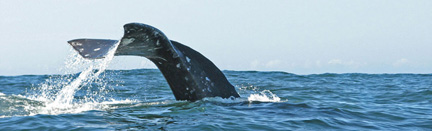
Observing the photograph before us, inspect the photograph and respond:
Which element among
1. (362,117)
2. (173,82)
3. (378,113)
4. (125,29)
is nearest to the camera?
(125,29)

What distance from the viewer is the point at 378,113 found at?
27.8ft

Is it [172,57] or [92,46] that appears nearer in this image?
[92,46]

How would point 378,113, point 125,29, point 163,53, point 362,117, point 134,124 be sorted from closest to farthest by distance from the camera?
point 125,29 < point 134,124 < point 163,53 < point 362,117 < point 378,113

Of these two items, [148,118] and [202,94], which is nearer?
[148,118]

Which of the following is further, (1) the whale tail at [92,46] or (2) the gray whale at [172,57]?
(2) the gray whale at [172,57]

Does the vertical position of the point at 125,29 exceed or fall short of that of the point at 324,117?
it exceeds it

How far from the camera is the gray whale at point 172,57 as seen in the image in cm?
563

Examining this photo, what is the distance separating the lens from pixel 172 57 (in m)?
6.64

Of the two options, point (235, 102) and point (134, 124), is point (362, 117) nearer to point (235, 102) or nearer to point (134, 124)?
point (235, 102)

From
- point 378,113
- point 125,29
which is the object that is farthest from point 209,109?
point 378,113

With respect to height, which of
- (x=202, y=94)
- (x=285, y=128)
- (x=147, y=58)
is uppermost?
(x=147, y=58)

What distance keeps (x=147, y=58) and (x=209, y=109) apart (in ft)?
4.64

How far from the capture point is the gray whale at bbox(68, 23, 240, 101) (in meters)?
5.63

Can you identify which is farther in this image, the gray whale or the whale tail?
the gray whale
